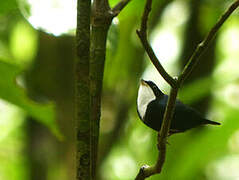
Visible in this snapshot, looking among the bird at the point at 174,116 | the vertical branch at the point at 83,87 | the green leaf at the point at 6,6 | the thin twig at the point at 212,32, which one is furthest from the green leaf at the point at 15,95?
the thin twig at the point at 212,32

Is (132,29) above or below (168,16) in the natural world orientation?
above

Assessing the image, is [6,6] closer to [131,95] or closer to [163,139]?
[163,139]

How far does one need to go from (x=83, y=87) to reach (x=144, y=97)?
0.91 meters

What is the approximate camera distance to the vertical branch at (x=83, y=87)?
36.1 inches

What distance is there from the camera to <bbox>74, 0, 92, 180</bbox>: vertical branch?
917 millimetres

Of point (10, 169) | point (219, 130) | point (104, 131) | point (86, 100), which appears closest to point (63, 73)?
point (104, 131)

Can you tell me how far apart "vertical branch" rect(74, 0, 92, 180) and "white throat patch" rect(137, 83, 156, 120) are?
0.70 metres

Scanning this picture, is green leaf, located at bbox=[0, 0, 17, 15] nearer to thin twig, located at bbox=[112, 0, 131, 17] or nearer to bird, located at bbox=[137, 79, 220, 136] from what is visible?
thin twig, located at bbox=[112, 0, 131, 17]

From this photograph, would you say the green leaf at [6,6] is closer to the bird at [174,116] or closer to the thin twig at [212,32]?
the thin twig at [212,32]

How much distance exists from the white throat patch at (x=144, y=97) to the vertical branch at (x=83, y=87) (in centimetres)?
70

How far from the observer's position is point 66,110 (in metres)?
2.88

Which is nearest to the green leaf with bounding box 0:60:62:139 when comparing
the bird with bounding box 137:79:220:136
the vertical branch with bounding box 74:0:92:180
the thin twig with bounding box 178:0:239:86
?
the bird with bounding box 137:79:220:136

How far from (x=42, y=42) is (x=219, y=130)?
143cm

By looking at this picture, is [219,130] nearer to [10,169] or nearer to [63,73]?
[63,73]
